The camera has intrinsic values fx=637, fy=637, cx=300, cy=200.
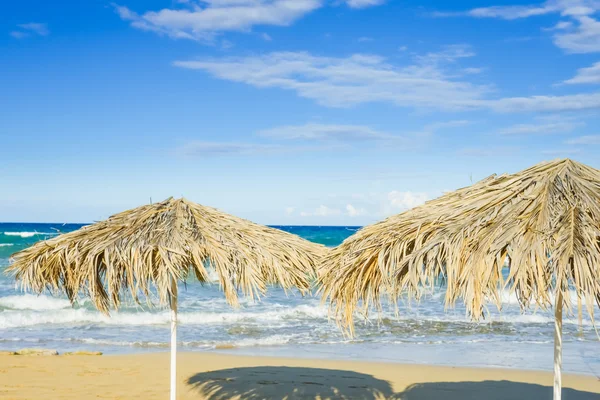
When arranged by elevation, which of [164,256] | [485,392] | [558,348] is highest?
[164,256]

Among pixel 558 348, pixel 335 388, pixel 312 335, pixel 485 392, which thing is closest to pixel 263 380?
pixel 335 388

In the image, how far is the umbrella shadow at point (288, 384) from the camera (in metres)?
6.96

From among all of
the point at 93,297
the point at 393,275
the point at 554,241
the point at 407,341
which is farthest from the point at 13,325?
the point at 554,241

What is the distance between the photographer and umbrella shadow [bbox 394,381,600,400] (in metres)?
6.99

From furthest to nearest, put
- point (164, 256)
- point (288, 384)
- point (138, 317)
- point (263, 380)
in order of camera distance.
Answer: point (138, 317) < point (263, 380) < point (288, 384) < point (164, 256)

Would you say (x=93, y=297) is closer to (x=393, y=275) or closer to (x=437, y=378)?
(x=393, y=275)

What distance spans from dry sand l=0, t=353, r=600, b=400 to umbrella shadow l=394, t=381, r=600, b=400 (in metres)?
0.01

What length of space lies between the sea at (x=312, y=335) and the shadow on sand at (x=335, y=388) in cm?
134

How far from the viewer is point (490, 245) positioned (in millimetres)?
3621

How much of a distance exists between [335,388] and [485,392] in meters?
1.71

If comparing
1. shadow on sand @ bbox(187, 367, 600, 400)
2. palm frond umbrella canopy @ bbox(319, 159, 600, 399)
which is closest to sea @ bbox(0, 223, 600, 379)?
shadow on sand @ bbox(187, 367, 600, 400)

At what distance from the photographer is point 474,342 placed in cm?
1061

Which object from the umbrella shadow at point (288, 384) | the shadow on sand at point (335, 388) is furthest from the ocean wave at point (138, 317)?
the shadow on sand at point (335, 388)

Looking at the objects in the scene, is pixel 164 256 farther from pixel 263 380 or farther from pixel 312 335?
pixel 312 335
